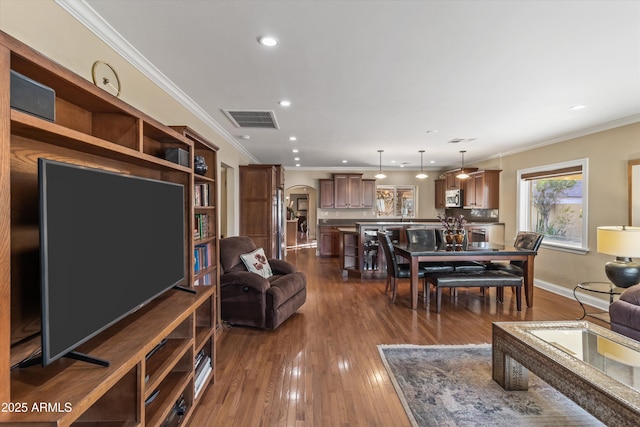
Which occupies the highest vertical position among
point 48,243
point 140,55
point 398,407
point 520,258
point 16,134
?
point 140,55

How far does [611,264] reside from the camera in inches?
136

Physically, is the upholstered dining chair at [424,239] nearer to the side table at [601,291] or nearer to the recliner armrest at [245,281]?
the side table at [601,291]

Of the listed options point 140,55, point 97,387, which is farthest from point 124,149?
point 140,55

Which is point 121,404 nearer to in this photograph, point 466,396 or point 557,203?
point 466,396

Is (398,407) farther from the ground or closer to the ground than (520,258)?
closer to the ground

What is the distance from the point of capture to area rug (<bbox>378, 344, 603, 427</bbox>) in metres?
1.93

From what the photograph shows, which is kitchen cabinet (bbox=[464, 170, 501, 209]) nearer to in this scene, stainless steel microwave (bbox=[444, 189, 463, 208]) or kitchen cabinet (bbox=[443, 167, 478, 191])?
kitchen cabinet (bbox=[443, 167, 478, 191])

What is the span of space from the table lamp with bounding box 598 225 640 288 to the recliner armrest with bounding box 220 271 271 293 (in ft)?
12.4

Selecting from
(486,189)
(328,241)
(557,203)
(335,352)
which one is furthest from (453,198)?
(335,352)

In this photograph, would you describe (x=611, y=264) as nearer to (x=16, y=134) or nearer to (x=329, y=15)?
(x=329, y=15)

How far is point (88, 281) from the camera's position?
1242 millimetres

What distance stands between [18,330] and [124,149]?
2.80 ft

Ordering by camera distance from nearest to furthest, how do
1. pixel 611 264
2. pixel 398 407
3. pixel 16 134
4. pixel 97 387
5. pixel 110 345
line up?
pixel 97 387 → pixel 16 134 → pixel 110 345 → pixel 398 407 → pixel 611 264

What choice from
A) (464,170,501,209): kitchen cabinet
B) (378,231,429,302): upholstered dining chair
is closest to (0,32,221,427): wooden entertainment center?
(378,231,429,302): upholstered dining chair
